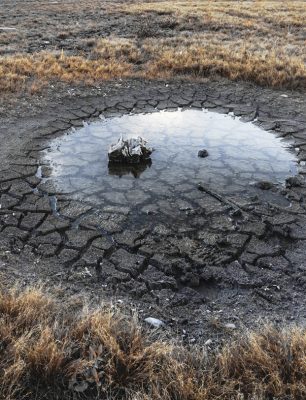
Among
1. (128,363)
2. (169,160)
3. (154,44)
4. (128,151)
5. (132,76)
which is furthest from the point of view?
(154,44)

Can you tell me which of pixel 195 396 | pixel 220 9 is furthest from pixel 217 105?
pixel 220 9

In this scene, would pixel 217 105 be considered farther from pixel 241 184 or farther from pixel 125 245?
pixel 125 245

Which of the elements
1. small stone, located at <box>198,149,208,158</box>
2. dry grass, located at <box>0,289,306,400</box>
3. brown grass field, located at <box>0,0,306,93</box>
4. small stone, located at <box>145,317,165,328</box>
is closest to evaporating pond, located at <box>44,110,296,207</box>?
small stone, located at <box>198,149,208,158</box>

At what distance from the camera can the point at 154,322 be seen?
3.87 meters

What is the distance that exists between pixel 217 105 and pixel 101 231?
16.2 feet

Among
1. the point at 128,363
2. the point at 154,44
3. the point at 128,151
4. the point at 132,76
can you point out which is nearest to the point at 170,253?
the point at 128,363

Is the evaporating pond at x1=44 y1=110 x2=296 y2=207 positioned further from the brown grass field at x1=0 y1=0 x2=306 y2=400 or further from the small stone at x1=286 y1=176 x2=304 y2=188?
the brown grass field at x1=0 y1=0 x2=306 y2=400

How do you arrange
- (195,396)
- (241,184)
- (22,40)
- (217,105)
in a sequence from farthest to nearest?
(22,40)
(217,105)
(241,184)
(195,396)

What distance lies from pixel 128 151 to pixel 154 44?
8.05 metres

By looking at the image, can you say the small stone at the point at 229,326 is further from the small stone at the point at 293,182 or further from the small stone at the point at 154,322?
the small stone at the point at 293,182

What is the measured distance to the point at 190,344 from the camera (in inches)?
145

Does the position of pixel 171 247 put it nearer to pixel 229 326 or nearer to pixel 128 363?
pixel 229 326

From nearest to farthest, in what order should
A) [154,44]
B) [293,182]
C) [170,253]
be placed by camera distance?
[170,253] < [293,182] < [154,44]

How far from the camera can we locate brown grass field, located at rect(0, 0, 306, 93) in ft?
34.6
